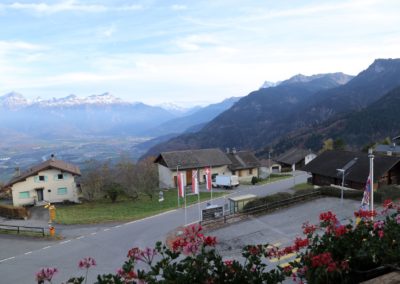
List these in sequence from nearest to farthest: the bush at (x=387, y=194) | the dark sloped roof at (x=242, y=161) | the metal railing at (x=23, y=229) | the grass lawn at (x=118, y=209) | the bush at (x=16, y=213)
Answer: the metal railing at (x=23, y=229)
the bush at (x=387, y=194)
the grass lawn at (x=118, y=209)
the bush at (x=16, y=213)
the dark sloped roof at (x=242, y=161)

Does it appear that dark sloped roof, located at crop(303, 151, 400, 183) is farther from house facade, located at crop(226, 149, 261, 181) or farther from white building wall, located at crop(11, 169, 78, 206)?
white building wall, located at crop(11, 169, 78, 206)

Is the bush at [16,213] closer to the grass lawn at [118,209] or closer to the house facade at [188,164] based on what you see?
the grass lawn at [118,209]

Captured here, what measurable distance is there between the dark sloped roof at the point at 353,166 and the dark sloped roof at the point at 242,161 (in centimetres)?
1471

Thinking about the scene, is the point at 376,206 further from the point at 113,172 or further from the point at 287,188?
the point at 113,172

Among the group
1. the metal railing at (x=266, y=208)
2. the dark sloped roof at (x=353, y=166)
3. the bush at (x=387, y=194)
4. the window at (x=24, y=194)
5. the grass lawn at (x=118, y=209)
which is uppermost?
the dark sloped roof at (x=353, y=166)

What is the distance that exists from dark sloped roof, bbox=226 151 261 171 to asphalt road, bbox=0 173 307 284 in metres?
26.3

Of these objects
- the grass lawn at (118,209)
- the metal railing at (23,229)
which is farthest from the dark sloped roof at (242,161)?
the metal railing at (23,229)

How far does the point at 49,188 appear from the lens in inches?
1847

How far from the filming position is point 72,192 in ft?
158

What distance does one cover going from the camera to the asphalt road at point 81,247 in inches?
789

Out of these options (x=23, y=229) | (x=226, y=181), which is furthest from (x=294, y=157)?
(x=23, y=229)

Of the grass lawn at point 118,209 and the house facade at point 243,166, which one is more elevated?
the house facade at point 243,166

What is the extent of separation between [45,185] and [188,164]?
1889 centimetres

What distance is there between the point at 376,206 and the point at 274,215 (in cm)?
787
